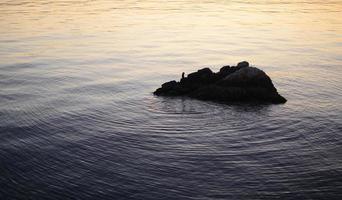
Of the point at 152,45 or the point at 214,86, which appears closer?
the point at 214,86

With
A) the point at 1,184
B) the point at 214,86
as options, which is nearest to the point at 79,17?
the point at 214,86

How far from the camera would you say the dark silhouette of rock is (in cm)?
2191

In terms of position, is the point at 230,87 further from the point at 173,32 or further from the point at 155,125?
the point at 173,32

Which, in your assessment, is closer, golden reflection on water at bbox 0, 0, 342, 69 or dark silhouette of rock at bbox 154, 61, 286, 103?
dark silhouette of rock at bbox 154, 61, 286, 103

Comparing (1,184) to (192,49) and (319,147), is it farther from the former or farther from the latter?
(192,49)

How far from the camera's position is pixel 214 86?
2255cm

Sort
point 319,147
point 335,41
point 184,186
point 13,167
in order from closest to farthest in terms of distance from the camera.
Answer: point 184,186 < point 13,167 < point 319,147 < point 335,41

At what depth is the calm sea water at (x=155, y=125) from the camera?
13.2 meters

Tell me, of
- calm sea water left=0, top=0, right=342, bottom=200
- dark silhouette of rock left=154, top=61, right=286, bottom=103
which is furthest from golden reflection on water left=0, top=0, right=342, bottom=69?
dark silhouette of rock left=154, top=61, right=286, bottom=103

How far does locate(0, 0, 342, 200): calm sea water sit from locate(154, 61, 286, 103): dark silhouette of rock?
0.89 meters

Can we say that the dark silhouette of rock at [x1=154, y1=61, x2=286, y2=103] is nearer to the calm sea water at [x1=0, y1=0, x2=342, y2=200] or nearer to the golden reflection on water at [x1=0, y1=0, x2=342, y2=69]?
the calm sea water at [x1=0, y1=0, x2=342, y2=200]

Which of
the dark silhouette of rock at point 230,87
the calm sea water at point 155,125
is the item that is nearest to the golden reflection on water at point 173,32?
the calm sea water at point 155,125

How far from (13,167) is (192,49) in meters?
26.9

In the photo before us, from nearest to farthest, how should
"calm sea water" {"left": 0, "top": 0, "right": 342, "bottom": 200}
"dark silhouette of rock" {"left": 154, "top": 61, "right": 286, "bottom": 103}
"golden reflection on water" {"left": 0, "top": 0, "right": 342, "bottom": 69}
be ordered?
"calm sea water" {"left": 0, "top": 0, "right": 342, "bottom": 200} < "dark silhouette of rock" {"left": 154, "top": 61, "right": 286, "bottom": 103} < "golden reflection on water" {"left": 0, "top": 0, "right": 342, "bottom": 69}
